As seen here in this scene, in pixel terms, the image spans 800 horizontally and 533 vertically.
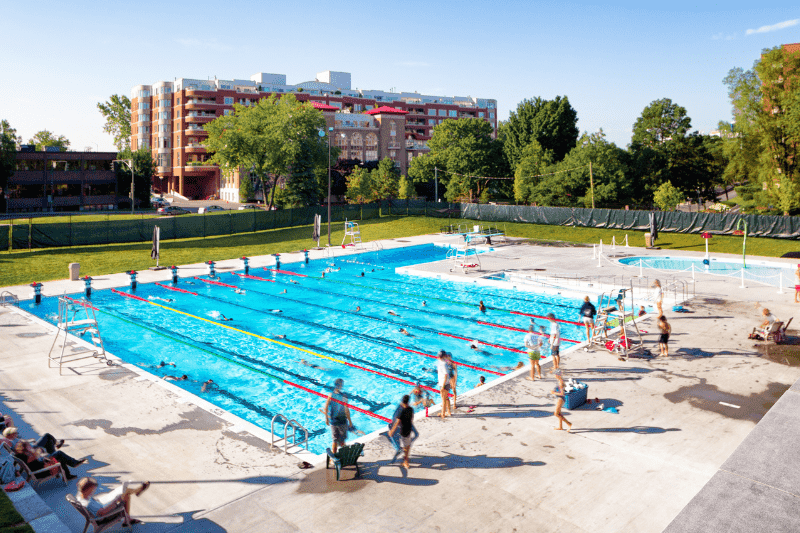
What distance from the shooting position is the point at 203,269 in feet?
111

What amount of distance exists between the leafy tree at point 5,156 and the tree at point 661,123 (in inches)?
3205

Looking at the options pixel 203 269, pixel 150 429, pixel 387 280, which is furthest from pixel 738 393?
pixel 203 269

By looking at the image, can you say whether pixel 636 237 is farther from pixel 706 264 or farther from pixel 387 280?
pixel 387 280

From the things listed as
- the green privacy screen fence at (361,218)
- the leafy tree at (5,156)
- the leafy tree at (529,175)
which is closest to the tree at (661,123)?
the leafy tree at (529,175)

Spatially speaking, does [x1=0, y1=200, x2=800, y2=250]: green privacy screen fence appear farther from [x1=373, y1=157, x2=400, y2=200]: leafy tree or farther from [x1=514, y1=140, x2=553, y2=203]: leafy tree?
[x1=514, y1=140, x2=553, y2=203]: leafy tree

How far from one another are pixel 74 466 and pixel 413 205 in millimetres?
55161

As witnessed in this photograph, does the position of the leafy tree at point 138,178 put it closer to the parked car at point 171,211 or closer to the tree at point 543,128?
the parked car at point 171,211

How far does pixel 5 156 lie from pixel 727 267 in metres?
78.5

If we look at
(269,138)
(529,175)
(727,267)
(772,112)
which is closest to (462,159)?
(529,175)

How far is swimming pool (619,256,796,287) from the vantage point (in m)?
31.0

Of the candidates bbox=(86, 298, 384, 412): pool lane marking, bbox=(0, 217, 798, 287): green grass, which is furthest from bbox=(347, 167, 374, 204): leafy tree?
bbox=(86, 298, 384, 412): pool lane marking

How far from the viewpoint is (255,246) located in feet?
144

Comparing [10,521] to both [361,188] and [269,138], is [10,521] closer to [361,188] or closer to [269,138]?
[269,138]

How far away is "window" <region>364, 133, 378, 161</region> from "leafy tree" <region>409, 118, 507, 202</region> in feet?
91.8
